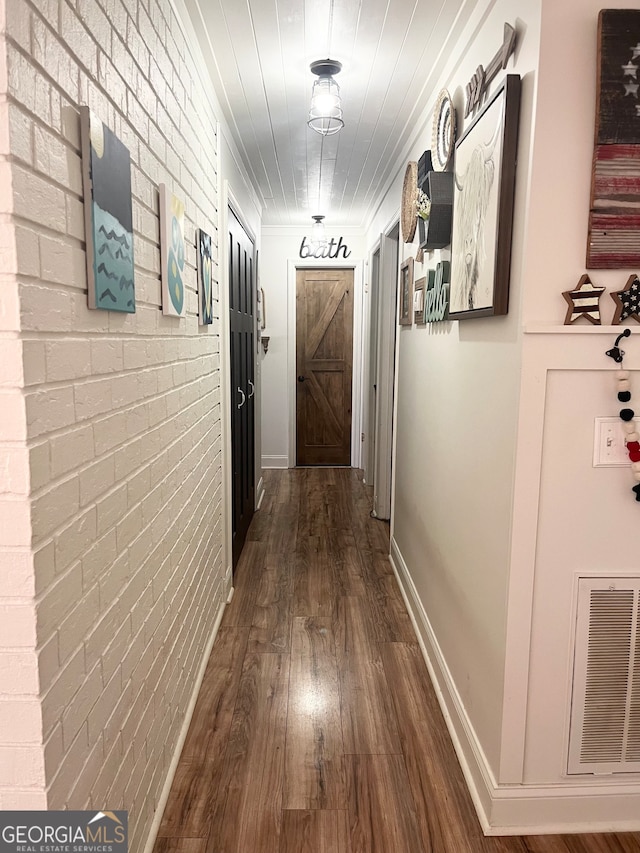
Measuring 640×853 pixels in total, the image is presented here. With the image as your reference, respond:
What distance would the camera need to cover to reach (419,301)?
9.17ft

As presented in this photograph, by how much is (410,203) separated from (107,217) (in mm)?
1915

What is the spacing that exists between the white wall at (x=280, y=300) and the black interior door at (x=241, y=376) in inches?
55.3

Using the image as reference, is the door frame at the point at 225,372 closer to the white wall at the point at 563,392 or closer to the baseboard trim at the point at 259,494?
the baseboard trim at the point at 259,494

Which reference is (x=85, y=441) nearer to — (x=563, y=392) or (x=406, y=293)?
(x=563, y=392)

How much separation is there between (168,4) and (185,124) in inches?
13.8

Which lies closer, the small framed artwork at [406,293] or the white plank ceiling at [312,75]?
the white plank ceiling at [312,75]

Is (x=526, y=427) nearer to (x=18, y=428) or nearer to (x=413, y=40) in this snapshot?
(x=18, y=428)

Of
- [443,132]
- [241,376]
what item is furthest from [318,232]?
[443,132]

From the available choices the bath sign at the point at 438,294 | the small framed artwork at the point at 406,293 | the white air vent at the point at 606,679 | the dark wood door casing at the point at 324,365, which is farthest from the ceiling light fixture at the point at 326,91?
the dark wood door casing at the point at 324,365

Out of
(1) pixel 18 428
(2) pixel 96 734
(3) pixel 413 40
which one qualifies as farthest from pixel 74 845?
(3) pixel 413 40

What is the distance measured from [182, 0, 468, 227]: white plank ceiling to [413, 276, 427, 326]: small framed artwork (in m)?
0.78

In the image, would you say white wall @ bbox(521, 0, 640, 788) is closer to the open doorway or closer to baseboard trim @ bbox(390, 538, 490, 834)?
baseboard trim @ bbox(390, 538, 490, 834)

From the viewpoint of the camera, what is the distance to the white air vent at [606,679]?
156cm

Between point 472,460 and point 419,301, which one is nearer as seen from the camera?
point 472,460
